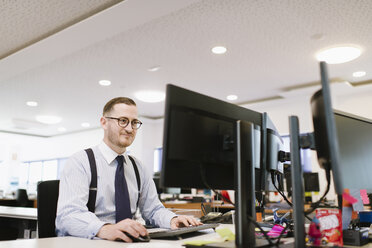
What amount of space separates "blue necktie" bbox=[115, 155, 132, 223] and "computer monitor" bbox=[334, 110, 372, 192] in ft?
3.19

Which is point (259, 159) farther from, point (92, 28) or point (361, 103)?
point (361, 103)

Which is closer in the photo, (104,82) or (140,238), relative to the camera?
(140,238)

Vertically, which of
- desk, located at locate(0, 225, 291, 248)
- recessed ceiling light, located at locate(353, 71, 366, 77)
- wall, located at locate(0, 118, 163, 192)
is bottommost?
desk, located at locate(0, 225, 291, 248)

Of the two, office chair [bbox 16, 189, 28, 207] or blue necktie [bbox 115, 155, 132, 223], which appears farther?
office chair [bbox 16, 189, 28, 207]

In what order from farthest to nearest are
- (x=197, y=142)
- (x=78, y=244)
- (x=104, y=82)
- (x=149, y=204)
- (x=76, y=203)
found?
1. (x=104, y=82)
2. (x=149, y=204)
3. (x=76, y=203)
4. (x=78, y=244)
5. (x=197, y=142)

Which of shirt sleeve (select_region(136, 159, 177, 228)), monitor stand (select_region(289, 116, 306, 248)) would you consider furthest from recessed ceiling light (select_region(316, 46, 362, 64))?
monitor stand (select_region(289, 116, 306, 248))

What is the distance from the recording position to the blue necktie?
153 centimetres

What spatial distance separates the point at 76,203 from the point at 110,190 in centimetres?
21

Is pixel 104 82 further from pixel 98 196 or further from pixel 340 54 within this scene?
pixel 98 196

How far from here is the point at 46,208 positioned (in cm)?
164

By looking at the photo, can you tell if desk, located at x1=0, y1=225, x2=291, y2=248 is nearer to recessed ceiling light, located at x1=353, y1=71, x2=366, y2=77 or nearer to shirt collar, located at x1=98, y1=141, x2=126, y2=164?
shirt collar, located at x1=98, y1=141, x2=126, y2=164

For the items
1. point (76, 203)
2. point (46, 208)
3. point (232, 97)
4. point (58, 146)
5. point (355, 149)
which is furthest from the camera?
point (58, 146)

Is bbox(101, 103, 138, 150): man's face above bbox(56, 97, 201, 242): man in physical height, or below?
above

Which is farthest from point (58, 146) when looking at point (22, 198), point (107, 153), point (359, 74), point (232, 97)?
point (107, 153)
